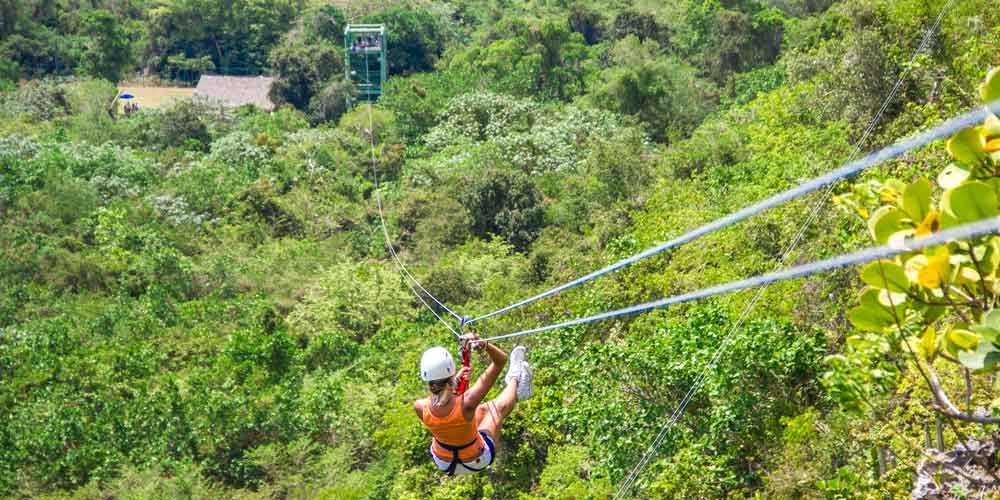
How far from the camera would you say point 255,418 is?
56.3 feet

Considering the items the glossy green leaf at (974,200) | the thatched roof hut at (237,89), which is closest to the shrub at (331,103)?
the thatched roof hut at (237,89)

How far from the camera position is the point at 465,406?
606cm

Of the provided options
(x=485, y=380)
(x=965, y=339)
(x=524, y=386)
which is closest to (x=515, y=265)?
(x=524, y=386)

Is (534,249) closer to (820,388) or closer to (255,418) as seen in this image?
(255,418)

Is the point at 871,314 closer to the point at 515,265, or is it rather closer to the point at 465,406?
the point at 465,406

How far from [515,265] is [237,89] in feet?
85.1

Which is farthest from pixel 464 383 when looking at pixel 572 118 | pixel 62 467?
pixel 572 118

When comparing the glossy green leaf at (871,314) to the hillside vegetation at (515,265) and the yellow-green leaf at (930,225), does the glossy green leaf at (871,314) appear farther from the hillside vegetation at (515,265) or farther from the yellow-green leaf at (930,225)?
the yellow-green leaf at (930,225)

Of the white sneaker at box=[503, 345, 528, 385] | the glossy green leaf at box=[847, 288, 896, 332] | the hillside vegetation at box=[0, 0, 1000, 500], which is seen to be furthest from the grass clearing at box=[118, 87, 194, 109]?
the glossy green leaf at box=[847, 288, 896, 332]

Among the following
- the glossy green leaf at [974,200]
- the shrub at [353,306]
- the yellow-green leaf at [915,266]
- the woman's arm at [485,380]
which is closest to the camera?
the glossy green leaf at [974,200]

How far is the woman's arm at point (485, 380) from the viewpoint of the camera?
19.3 feet

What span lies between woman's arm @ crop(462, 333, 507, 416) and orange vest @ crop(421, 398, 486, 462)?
0.21 ft

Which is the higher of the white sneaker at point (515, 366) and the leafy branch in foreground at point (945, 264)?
the leafy branch in foreground at point (945, 264)

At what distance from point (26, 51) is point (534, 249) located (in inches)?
1278
